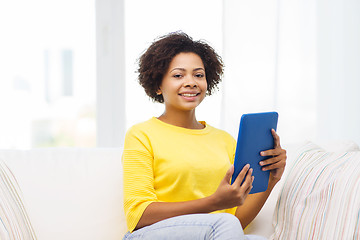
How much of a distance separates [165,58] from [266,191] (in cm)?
57

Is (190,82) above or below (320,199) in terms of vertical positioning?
above

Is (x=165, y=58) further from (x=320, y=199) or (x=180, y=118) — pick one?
(x=320, y=199)

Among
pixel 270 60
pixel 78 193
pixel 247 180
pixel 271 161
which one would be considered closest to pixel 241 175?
pixel 247 180

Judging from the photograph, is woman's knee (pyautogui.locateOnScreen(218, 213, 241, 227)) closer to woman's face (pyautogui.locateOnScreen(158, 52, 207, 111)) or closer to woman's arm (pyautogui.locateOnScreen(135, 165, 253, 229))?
woman's arm (pyautogui.locateOnScreen(135, 165, 253, 229))

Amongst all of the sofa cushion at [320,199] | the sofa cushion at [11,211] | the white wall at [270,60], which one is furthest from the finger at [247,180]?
the white wall at [270,60]

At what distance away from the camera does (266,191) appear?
1498mm

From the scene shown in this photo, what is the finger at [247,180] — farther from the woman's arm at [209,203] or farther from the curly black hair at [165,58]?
the curly black hair at [165,58]

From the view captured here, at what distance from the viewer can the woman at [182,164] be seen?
1.24 m

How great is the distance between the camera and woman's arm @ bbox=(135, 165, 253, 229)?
127 cm

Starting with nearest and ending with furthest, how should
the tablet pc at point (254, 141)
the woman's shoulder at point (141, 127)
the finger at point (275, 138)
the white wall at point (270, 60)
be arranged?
the tablet pc at point (254, 141) < the finger at point (275, 138) < the woman's shoulder at point (141, 127) < the white wall at point (270, 60)

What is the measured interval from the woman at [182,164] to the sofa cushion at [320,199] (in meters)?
0.09

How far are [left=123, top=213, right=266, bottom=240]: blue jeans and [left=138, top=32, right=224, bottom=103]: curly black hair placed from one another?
545 mm

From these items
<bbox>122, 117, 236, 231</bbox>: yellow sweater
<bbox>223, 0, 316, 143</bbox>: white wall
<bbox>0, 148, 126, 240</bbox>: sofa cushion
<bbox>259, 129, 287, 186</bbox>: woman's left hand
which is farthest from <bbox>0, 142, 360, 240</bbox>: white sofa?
<bbox>223, 0, 316, 143</bbox>: white wall

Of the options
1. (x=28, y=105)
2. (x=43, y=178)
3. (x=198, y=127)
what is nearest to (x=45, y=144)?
(x=28, y=105)
